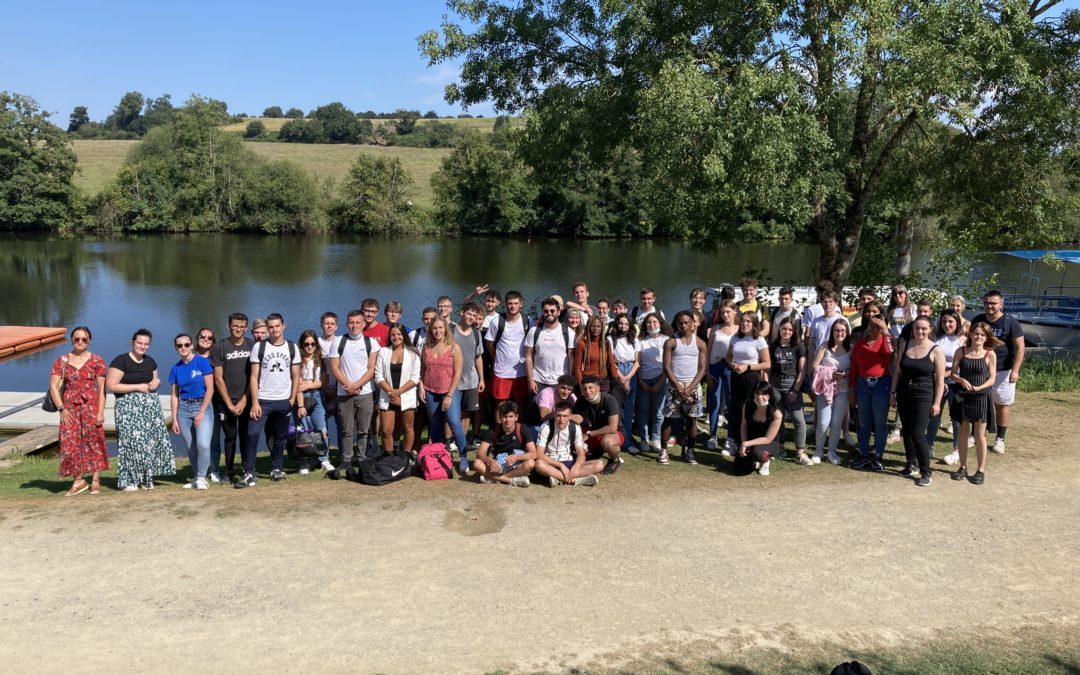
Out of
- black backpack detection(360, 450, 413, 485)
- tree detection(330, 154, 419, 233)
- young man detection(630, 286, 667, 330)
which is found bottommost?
black backpack detection(360, 450, 413, 485)

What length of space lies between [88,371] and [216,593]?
3.00 metres

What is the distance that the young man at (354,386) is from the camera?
8.37 meters

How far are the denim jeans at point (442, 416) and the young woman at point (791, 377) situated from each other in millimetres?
3355

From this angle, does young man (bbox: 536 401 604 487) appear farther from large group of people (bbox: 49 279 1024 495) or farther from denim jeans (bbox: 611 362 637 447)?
denim jeans (bbox: 611 362 637 447)

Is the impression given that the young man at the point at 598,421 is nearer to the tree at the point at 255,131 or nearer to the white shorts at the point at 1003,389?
the white shorts at the point at 1003,389

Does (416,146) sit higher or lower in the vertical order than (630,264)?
higher

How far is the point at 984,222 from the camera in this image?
14.0m

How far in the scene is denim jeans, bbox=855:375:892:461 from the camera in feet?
27.6

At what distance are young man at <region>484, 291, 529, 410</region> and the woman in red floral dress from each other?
12.7 ft

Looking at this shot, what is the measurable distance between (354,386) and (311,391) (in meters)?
0.58

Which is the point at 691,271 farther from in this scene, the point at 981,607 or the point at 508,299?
the point at 981,607

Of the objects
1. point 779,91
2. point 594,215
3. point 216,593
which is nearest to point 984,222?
point 779,91

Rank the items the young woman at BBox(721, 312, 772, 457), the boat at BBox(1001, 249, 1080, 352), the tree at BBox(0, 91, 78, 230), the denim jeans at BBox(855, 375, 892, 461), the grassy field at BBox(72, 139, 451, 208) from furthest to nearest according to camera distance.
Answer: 1. the grassy field at BBox(72, 139, 451, 208)
2. the tree at BBox(0, 91, 78, 230)
3. the boat at BBox(1001, 249, 1080, 352)
4. the young woman at BBox(721, 312, 772, 457)
5. the denim jeans at BBox(855, 375, 892, 461)

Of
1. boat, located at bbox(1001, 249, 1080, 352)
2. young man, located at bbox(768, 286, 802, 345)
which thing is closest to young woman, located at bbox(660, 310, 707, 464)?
young man, located at bbox(768, 286, 802, 345)
